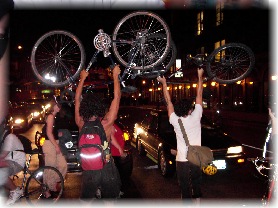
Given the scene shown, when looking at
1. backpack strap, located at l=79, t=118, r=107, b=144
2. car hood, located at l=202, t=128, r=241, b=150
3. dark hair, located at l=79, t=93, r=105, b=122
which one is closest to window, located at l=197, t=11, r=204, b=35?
car hood, located at l=202, t=128, r=241, b=150

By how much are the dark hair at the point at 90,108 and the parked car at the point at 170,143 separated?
162 inches

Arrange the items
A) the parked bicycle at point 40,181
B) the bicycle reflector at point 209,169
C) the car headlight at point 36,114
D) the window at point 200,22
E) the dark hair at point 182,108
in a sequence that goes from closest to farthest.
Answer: the dark hair at point 182,108, the bicycle reflector at point 209,169, the parked bicycle at point 40,181, the car headlight at point 36,114, the window at point 200,22

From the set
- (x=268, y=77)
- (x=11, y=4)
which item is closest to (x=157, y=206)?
(x=11, y=4)

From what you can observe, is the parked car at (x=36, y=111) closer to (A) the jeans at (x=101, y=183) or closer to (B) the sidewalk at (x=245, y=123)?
(B) the sidewalk at (x=245, y=123)

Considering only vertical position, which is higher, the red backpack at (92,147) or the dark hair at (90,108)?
the dark hair at (90,108)

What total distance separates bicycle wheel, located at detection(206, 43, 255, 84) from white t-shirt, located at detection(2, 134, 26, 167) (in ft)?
11.6

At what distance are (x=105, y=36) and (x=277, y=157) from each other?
301cm

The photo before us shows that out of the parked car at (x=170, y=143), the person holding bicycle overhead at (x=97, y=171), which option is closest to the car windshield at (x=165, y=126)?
the parked car at (x=170, y=143)

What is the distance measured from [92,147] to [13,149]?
2.32 m

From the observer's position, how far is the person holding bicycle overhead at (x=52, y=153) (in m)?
6.67

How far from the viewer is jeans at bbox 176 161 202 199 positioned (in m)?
5.18

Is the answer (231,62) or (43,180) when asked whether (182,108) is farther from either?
(43,180)

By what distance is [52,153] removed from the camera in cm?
700

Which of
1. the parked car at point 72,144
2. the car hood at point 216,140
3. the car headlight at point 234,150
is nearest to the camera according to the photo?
the parked car at point 72,144
